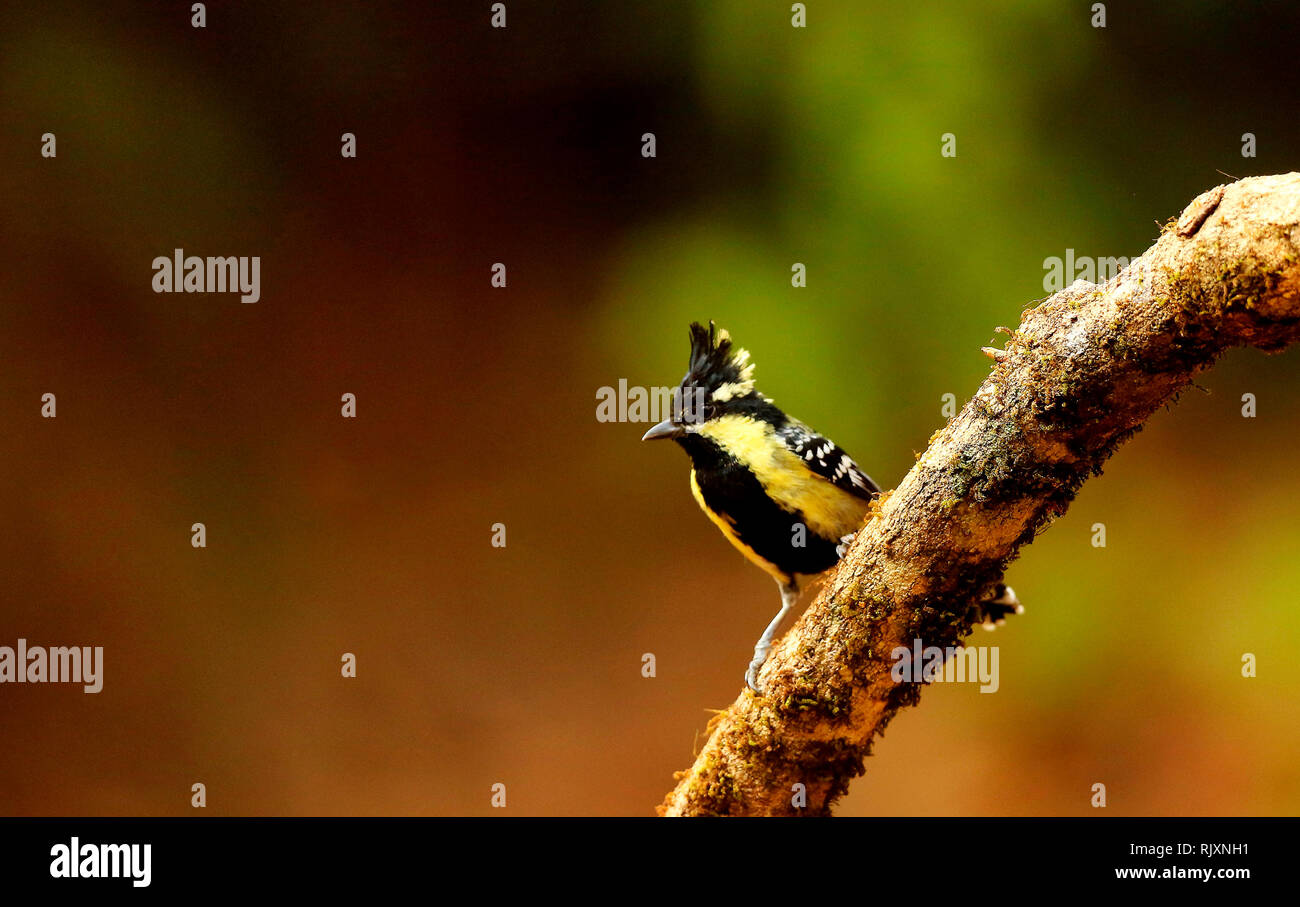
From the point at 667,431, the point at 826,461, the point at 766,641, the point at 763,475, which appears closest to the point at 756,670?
the point at 766,641

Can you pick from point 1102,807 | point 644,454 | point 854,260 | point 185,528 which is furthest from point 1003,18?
point 185,528

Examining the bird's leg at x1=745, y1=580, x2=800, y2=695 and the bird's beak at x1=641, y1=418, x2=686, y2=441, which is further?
the bird's beak at x1=641, y1=418, x2=686, y2=441

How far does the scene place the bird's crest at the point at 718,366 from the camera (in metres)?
2.86

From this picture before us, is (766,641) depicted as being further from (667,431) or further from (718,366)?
A: (718,366)

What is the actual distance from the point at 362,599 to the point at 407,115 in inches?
99.9

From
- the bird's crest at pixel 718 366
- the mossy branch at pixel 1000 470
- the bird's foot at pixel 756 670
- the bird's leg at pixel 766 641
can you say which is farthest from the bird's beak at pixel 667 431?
the mossy branch at pixel 1000 470

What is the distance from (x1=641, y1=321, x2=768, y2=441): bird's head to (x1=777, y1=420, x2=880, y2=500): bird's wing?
17cm

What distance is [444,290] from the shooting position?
5.13 metres

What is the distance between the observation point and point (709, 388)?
9.36 ft

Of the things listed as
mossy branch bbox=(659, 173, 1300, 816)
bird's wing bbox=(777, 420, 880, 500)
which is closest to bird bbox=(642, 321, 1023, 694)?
bird's wing bbox=(777, 420, 880, 500)

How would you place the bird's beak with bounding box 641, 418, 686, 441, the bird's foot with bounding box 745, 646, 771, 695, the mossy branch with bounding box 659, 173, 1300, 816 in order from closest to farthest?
the mossy branch with bounding box 659, 173, 1300, 816
the bird's foot with bounding box 745, 646, 771, 695
the bird's beak with bounding box 641, 418, 686, 441

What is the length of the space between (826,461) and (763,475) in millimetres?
203

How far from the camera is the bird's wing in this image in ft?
8.94

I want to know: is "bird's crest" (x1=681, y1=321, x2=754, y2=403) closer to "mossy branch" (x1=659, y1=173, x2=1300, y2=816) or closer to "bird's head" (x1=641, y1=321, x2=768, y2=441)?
"bird's head" (x1=641, y1=321, x2=768, y2=441)
